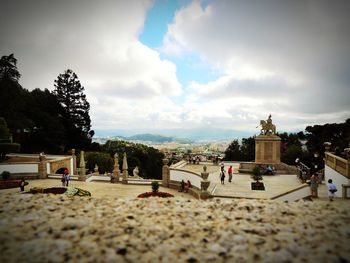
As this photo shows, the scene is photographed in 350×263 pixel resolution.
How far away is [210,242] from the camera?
5.05 m

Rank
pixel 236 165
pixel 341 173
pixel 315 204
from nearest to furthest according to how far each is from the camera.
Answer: pixel 315 204
pixel 341 173
pixel 236 165

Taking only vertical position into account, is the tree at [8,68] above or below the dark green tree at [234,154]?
above

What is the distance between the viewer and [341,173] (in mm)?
14961

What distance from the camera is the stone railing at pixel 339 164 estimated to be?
14.0 meters

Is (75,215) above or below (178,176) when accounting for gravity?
above

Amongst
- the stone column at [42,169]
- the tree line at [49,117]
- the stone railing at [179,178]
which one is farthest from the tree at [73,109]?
the stone railing at [179,178]

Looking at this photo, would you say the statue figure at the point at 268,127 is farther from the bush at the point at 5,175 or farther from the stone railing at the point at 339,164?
the bush at the point at 5,175

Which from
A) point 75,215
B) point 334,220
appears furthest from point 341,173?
point 75,215

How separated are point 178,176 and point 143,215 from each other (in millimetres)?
15862

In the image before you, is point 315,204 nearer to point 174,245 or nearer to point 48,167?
point 174,245

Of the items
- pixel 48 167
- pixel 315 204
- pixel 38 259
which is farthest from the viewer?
pixel 48 167

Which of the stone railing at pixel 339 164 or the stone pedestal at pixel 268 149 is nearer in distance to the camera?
the stone railing at pixel 339 164

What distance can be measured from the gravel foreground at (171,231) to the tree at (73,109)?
42208mm

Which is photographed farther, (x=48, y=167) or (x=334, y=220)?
(x=48, y=167)
